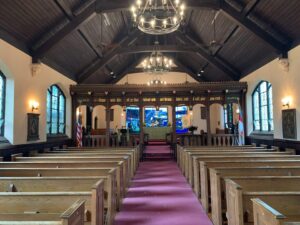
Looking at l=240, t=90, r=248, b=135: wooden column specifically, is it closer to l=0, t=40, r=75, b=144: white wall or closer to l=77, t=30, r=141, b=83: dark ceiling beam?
l=77, t=30, r=141, b=83: dark ceiling beam

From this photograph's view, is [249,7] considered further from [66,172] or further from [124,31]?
[66,172]

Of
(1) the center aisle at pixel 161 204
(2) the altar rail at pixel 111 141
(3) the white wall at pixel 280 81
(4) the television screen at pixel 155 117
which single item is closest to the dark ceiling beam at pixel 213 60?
(3) the white wall at pixel 280 81

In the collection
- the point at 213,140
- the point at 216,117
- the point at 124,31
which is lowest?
the point at 213,140

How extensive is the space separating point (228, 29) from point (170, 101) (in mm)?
3473

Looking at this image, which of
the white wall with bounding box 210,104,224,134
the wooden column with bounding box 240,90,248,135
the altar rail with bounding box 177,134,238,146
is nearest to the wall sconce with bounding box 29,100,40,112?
the altar rail with bounding box 177,134,238,146

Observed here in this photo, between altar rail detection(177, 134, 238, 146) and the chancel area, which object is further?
altar rail detection(177, 134, 238, 146)

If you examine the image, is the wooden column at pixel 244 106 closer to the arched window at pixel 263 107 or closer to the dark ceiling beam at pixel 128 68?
the arched window at pixel 263 107

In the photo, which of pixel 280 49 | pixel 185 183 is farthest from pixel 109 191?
pixel 280 49

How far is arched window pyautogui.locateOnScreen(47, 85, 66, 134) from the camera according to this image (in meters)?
8.44

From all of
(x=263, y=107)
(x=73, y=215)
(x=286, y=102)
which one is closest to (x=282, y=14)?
(x=286, y=102)

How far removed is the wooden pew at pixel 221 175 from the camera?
3295 millimetres

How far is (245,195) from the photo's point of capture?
253cm

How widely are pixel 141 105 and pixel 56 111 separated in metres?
3.20

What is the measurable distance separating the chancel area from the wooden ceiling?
35 millimetres
